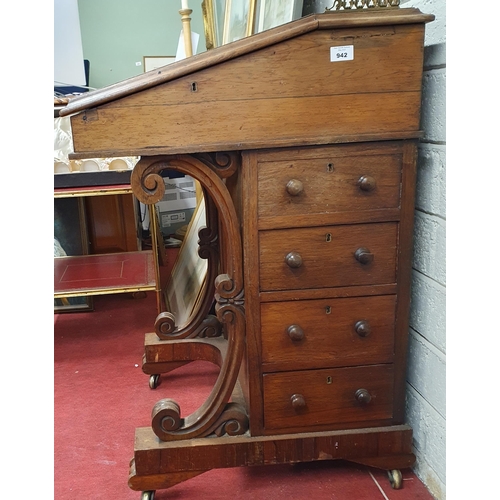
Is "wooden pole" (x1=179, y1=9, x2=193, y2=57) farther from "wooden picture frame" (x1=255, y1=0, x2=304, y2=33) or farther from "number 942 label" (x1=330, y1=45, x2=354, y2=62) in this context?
"number 942 label" (x1=330, y1=45, x2=354, y2=62)

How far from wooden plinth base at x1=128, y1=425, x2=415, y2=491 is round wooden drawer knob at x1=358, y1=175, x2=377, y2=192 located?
68 centimetres

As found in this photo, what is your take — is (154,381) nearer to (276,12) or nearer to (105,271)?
(105,271)

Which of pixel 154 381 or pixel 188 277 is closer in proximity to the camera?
pixel 154 381

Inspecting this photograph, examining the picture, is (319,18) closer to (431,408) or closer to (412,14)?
(412,14)

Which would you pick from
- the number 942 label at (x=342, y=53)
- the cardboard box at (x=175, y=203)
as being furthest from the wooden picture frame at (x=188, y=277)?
the cardboard box at (x=175, y=203)

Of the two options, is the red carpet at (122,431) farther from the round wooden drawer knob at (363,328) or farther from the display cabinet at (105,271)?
the round wooden drawer knob at (363,328)

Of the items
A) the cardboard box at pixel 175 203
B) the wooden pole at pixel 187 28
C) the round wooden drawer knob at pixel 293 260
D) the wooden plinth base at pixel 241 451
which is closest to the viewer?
the round wooden drawer knob at pixel 293 260

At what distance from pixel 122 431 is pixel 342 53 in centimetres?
138

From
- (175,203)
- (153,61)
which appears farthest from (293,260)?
(153,61)

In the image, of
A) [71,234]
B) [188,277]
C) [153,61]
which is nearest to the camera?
[188,277]

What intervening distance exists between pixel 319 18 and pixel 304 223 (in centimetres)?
48

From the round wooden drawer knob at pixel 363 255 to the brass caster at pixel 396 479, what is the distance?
0.61 metres

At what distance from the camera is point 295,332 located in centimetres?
144

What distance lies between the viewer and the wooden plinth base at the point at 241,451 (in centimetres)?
149
